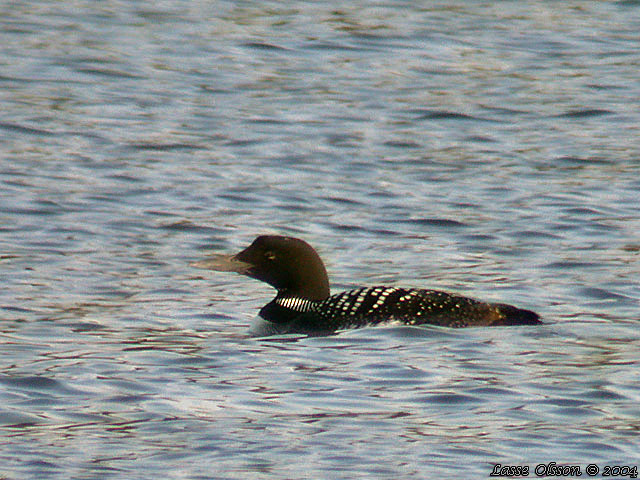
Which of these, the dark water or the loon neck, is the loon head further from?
the dark water

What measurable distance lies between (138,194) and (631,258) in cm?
319

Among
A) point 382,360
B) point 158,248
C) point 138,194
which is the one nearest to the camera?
point 382,360

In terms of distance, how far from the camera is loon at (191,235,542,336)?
7910 millimetres

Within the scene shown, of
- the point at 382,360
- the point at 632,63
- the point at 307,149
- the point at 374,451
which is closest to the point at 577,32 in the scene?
the point at 632,63

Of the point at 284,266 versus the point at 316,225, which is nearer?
the point at 284,266

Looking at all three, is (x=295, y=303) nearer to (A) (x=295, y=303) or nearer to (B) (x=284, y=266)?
(A) (x=295, y=303)

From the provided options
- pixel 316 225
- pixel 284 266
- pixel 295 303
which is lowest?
pixel 316 225

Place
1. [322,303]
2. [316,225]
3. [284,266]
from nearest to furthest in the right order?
1. [322,303]
2. [284,266]
3. [316,225]

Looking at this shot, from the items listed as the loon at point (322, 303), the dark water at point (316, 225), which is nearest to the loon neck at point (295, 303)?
the loon at point (322, 303)

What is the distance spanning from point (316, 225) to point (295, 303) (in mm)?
1948

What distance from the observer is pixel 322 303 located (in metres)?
8.28

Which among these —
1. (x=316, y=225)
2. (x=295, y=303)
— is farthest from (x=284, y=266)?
(x=316, y=225)

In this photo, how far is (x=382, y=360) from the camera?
288 inches

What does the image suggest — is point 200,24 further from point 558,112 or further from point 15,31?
point 558,112
